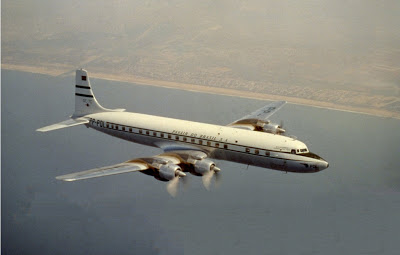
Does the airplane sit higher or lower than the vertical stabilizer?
lower

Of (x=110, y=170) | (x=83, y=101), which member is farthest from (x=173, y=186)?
(x=83, y=101)

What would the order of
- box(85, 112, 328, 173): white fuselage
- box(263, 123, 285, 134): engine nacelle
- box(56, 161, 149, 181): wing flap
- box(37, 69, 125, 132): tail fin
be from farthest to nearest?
box(37, 69, 125, 132): tail fin → box(263, 123, 285, 134): engine nacelle → box(85, 112, 328, 173): white fuselage → box(56, 161, 149, 181): wing flap

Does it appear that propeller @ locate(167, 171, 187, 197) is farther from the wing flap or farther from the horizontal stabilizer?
the horizontal stabilizer

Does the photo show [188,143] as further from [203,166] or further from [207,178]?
[207,178]

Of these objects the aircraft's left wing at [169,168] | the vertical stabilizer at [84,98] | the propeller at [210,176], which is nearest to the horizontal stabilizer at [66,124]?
the vertical stabilizer at [84,98]

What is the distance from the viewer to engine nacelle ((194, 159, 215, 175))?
117 feet

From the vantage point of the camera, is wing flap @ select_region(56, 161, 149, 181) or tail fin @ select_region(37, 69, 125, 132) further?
tail fin @ select_region(37, 69, 125, 132)

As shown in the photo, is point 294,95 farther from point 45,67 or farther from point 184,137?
point 45,67

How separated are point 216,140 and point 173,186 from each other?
7.35 m

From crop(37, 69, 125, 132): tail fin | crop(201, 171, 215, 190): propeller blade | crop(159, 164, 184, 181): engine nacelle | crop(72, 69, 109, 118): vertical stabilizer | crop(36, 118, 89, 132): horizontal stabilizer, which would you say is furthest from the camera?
crop(72, 69, 109, 118): vertical stabilizer

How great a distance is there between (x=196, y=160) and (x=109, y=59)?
3869cm

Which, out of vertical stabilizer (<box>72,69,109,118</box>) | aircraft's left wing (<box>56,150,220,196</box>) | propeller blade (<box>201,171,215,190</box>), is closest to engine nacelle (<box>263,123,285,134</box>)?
aircraft's left wing (<box>56,150,220,196</box>)

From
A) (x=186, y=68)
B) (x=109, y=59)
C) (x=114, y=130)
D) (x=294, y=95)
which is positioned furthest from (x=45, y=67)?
(x=294, y=95)

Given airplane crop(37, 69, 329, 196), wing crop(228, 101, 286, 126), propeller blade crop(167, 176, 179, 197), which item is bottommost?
propeller blade crop(167, 176, 179, 197)
